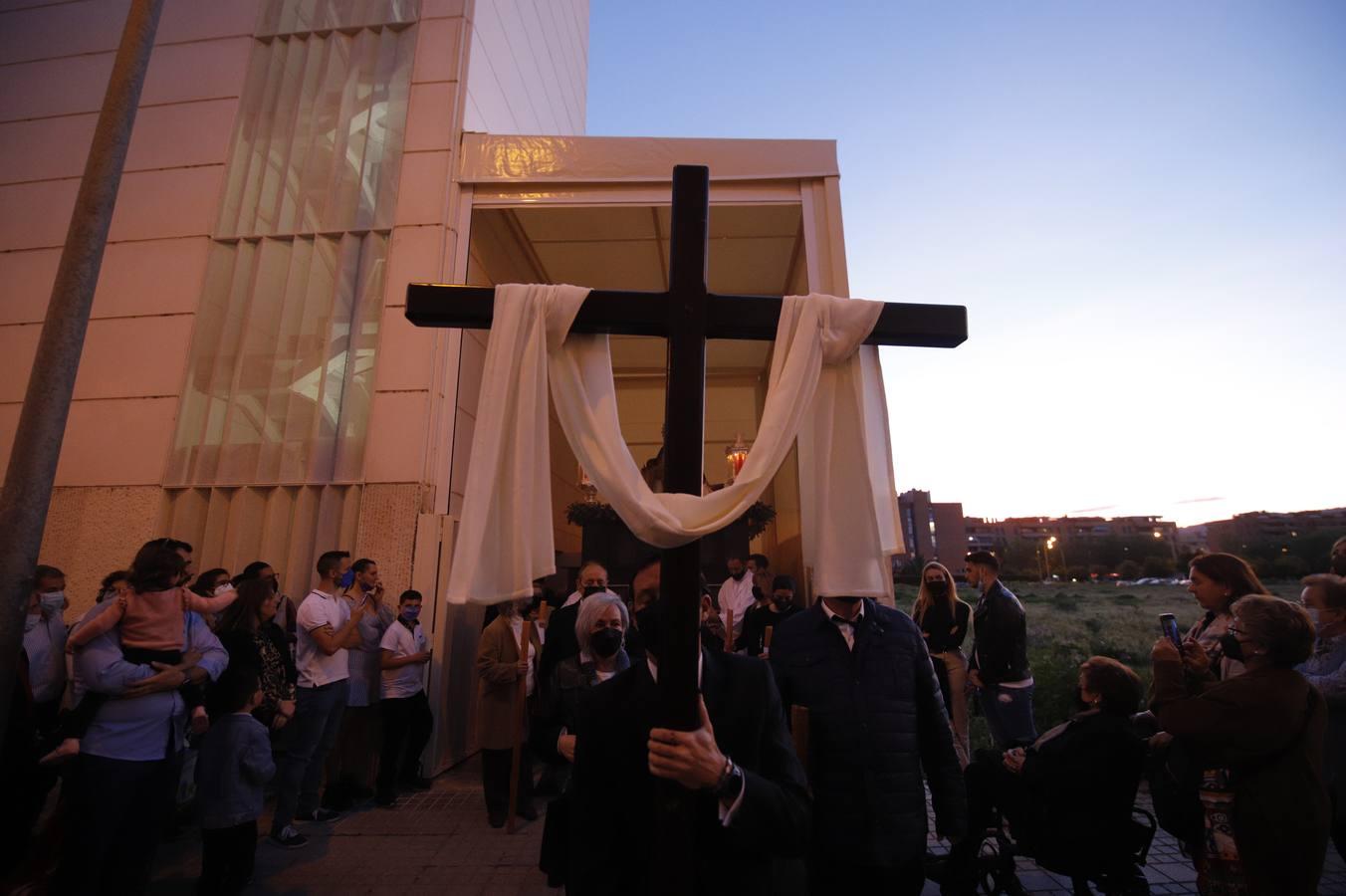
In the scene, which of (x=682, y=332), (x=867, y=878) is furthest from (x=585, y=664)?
(x=682, y=332)

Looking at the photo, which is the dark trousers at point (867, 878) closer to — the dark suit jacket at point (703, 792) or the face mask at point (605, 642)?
the dark suit jacket at point (703, 792)

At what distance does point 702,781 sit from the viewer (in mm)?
1615

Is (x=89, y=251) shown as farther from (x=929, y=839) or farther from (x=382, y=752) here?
(x=929, y=839)

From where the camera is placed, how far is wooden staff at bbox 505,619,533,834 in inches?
200

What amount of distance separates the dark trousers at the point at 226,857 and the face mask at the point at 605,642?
226 centimetres

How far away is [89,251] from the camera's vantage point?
3.91 metres

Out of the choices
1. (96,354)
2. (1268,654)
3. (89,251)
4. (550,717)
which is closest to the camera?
(1268,654)

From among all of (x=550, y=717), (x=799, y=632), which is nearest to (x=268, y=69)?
(x=550, y=717)

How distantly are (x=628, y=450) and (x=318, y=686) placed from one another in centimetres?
444

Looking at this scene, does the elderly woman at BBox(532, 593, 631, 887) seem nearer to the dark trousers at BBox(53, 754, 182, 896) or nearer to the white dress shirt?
the white dress shirt

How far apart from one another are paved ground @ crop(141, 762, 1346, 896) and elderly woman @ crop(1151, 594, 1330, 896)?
4.68 ft

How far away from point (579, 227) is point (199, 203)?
466 cm

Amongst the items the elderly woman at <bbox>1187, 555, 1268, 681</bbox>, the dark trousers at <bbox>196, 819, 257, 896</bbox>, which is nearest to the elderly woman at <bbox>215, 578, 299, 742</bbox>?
the dark trousers at <bbox>196, 819, 257, 896</bbox>

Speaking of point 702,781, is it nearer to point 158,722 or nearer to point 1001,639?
point 158,722
